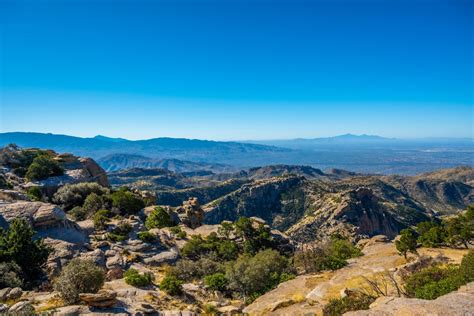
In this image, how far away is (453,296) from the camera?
11383mm

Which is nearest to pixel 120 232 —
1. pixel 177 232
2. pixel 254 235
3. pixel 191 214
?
pixel 177 232

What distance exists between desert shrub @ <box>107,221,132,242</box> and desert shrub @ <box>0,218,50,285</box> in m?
11.6

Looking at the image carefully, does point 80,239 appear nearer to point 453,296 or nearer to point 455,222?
point 453,296

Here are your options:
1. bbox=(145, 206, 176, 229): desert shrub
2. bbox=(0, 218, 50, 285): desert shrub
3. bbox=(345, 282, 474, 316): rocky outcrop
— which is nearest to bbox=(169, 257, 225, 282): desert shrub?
bbox=(0, 218, 50, 285): desert shrub

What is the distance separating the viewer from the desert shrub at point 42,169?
49.2 m

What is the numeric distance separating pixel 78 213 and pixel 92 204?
2210 mm

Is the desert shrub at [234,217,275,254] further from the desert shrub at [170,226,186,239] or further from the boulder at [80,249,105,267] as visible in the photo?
the boulder at [80,249,105,267]

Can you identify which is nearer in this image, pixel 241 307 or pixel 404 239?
pixel 241 307

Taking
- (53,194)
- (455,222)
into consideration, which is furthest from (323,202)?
(53,194)

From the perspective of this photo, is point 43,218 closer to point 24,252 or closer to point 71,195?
point 24,252

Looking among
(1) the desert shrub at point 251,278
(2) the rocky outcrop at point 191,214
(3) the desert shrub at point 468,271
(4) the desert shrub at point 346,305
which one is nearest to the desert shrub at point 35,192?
(2) the rocky outcrop at point 191,214

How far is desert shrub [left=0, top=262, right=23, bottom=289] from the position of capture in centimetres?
1807

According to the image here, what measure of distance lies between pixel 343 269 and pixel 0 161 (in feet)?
201

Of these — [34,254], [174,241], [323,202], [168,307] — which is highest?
[34,254]
